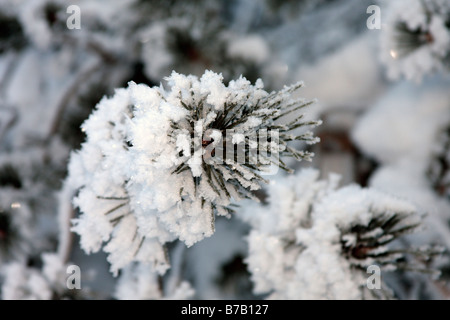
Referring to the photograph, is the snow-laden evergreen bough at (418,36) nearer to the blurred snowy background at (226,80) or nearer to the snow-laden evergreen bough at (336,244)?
the blurred snowy background at (226,80)

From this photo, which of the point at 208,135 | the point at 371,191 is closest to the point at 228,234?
the point at 371,191

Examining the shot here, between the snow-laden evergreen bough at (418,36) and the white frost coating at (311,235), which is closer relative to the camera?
the white frost coating at (311,235)

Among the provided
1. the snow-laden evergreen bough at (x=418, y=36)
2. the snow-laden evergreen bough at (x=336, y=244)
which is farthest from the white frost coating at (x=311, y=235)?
the snow-laden evergreen bough at (x=418, y=36)

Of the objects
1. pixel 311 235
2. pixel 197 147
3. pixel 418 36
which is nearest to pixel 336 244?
pixel 311 235

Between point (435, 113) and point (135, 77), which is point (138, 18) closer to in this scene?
point (135, 77)

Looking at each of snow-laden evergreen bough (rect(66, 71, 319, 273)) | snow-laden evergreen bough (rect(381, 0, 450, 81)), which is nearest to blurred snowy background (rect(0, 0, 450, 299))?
snow-laden evergreen bough (rect(381, 0, 450, 81))

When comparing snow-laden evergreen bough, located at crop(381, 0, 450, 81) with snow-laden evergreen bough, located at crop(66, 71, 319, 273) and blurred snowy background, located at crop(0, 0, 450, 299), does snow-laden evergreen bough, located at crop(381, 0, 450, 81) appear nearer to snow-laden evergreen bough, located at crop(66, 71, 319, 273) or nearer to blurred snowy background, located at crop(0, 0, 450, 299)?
blurred snowy background, located at crop(0, 0, 450, 299)

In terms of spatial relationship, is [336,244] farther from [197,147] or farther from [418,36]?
[418,36]
